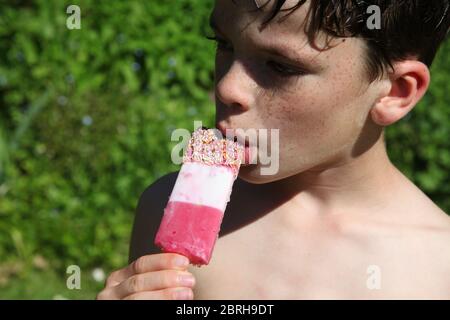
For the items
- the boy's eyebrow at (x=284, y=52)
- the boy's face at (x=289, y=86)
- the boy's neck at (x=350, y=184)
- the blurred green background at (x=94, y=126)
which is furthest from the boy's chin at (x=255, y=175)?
the blurred green background at (x=94, y=126)

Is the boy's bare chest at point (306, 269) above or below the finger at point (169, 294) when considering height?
below

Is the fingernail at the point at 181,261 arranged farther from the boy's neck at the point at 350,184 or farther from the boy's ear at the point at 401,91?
the boy's ear at the point at 401,91

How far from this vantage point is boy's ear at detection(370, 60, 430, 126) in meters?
2.52

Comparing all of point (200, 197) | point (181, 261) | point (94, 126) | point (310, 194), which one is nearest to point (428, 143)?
point (94, 126)

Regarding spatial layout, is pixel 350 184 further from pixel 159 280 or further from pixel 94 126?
pixel 94 126

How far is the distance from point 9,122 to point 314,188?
3206 mm

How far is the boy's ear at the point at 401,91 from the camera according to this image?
2.52m

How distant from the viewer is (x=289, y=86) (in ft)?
7.84

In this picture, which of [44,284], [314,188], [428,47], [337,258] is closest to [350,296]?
[337,258]

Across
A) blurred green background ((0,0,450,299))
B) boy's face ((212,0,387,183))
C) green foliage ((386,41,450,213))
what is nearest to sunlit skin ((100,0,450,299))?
boy's face ((212,0,387,183))

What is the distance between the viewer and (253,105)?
240cm

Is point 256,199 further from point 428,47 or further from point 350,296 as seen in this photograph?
point 428,47

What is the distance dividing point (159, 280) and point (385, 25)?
42.3 inches

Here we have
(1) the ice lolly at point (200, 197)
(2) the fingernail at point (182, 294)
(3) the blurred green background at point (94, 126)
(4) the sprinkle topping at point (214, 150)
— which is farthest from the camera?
(3) the blurred green background at point (94, 126)
